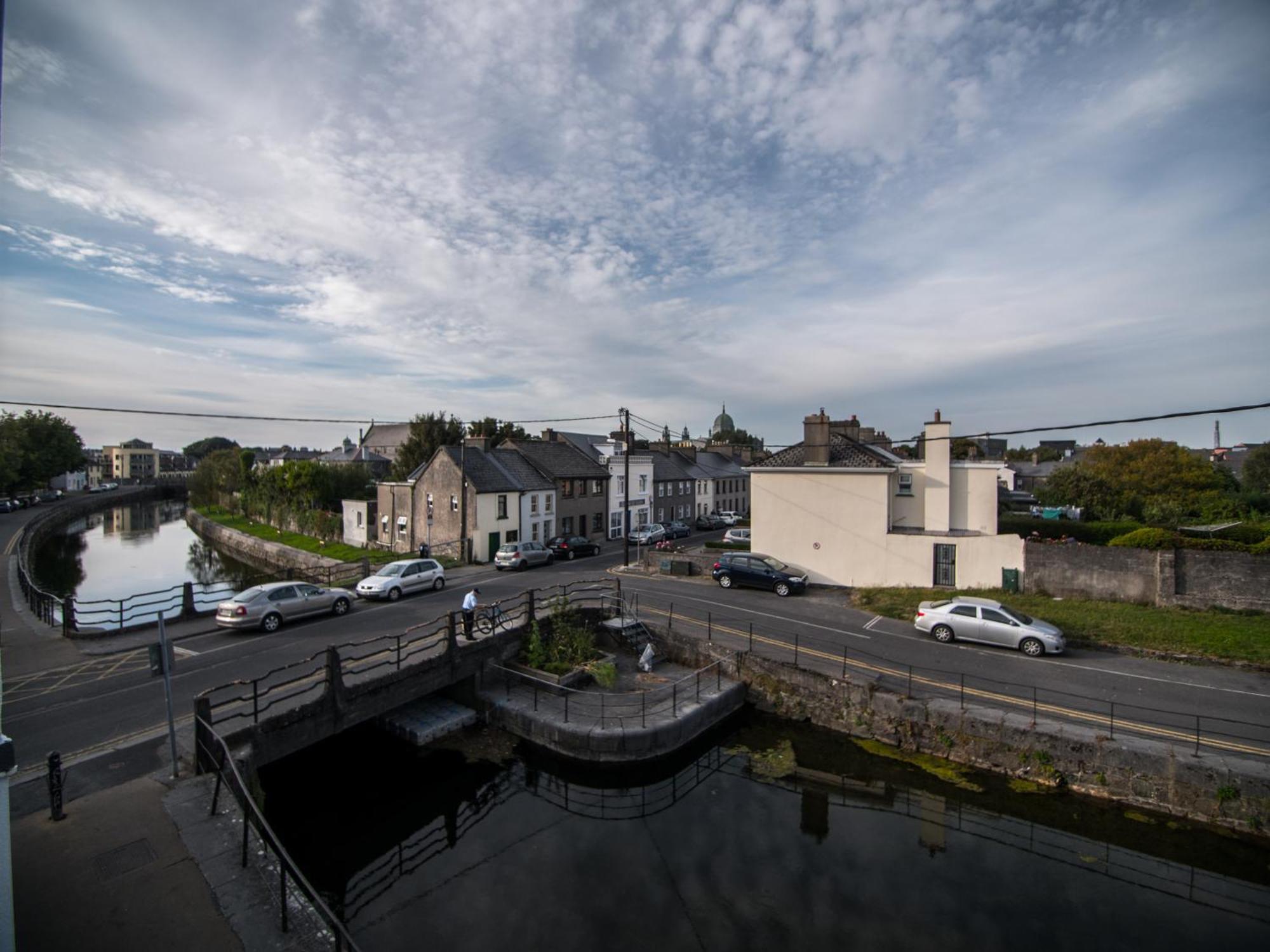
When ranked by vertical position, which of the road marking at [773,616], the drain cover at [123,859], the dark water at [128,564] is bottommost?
the dark water at [128,564]

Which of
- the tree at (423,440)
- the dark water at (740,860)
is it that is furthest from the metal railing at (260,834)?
the tree at (423,440)

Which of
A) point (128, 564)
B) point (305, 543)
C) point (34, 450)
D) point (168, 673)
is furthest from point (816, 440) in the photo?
point (34, 450)

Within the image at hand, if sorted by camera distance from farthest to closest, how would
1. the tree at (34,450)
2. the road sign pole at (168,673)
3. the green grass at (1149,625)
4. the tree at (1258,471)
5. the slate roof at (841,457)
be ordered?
the tree at (34,450), the tree at (1258,471), the slate roof at (841,457), the green grass at (1149,625), the road sign pole at (168,673)

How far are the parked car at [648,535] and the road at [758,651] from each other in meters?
17.8

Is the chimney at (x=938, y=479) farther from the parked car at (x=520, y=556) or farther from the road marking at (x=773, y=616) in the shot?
the parked car at (x=520, y=556)

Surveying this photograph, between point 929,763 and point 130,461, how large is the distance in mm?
224627

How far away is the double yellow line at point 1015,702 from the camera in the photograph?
12836 millimetres

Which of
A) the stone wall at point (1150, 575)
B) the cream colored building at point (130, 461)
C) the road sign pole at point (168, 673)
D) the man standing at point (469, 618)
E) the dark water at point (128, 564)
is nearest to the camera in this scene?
the road sign pole at point (168, 673)

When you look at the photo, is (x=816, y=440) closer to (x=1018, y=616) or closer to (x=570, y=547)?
(x=1018, y=616)

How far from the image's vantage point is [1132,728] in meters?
13.6

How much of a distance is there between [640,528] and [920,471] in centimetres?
2163

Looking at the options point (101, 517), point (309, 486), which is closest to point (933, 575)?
point (309, 486)

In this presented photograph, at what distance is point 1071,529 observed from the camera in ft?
97.0

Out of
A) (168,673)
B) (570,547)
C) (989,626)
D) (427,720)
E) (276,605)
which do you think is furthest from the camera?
(570,547)
